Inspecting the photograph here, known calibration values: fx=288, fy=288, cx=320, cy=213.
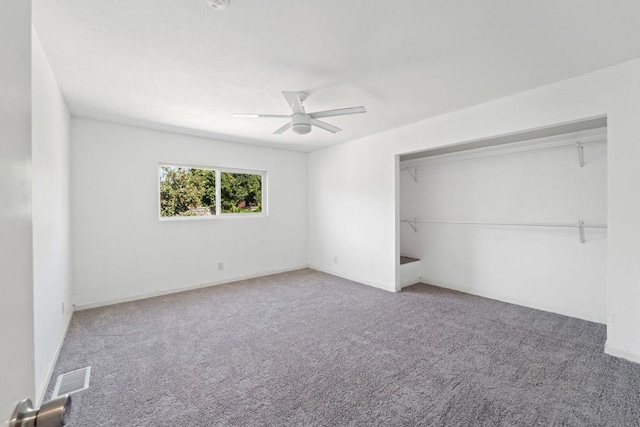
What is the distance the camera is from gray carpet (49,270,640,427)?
1834 mm

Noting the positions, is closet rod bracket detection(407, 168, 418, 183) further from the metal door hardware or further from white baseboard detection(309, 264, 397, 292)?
the metal door hardware

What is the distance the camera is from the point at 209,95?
3.00 m

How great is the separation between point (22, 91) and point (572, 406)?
3.02 metres

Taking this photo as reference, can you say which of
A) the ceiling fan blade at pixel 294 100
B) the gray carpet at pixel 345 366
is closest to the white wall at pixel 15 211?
the gray carpet at pixel 345 366

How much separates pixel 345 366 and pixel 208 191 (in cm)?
364

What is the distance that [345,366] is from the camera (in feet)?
7.75

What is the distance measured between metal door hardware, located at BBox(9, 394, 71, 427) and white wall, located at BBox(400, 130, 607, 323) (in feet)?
14.7

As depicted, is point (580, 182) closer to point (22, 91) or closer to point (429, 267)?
point (429, 267)

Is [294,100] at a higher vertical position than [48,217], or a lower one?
higher

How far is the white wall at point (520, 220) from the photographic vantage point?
3297mm

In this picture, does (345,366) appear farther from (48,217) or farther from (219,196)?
(219,196)

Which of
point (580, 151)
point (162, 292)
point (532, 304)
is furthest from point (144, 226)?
point (580, 151)

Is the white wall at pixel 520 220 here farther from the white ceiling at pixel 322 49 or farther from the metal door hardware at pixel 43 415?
the metal door hardware at pixel 43 415

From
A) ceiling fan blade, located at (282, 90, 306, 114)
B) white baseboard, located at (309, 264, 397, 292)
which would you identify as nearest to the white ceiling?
ceiling fan blade, located at (282, 90, 306, 114)
